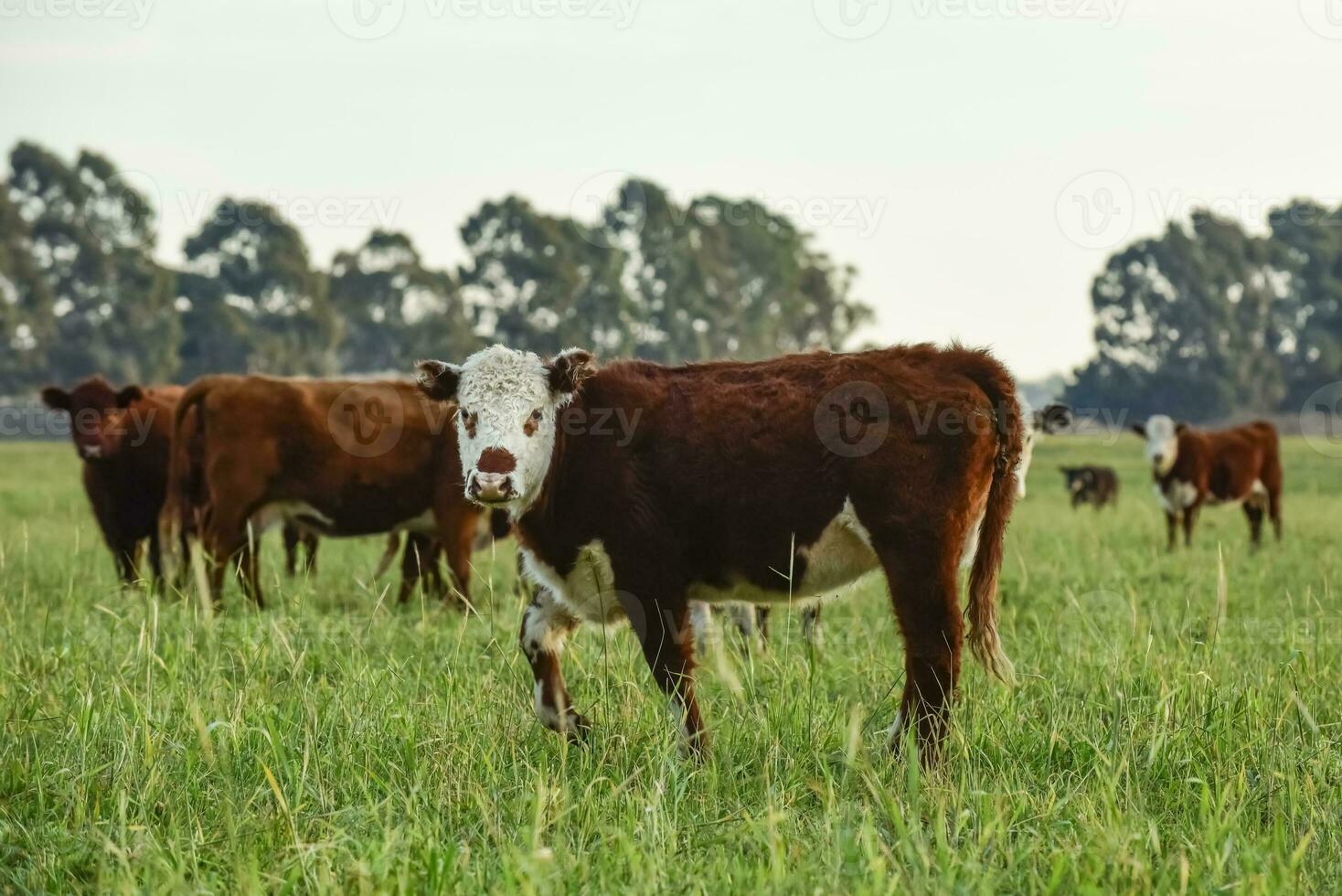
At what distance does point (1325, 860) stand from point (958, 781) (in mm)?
1074

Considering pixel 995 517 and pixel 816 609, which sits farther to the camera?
pixel 816 609

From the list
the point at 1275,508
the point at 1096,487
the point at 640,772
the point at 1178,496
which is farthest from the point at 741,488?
the point at 1096,487

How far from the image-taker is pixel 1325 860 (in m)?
3.26

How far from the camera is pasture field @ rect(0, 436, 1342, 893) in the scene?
307 cm

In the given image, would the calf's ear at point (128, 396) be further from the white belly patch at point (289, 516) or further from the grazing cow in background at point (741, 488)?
the grazing cow in background at point (741, 488)

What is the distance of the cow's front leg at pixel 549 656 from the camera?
14.8 ft

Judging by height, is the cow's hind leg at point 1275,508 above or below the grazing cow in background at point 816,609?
below
